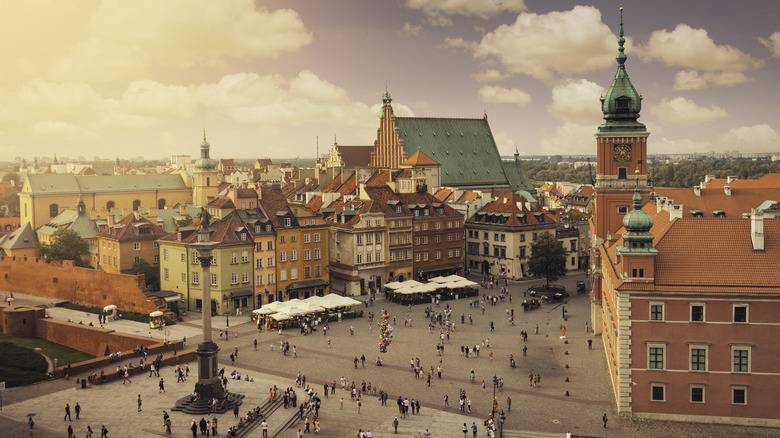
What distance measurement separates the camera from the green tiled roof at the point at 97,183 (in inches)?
4724

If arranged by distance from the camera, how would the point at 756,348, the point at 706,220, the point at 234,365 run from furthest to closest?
the point at 234,365
the point at 706,220
the point at 756,348

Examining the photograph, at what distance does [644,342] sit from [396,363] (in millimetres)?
20505

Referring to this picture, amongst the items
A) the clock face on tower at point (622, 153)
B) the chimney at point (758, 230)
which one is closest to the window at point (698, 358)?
the chimney at point (758, 230)

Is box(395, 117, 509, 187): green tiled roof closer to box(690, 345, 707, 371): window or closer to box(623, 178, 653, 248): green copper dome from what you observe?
box(623, 178, 653, 248): green copper dome

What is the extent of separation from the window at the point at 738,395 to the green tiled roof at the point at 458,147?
79013mm

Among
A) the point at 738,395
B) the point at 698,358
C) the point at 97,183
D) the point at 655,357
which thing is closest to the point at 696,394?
the point at 698,358

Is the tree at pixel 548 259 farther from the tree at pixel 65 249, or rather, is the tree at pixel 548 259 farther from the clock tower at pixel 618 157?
the tree at pixel 65 249

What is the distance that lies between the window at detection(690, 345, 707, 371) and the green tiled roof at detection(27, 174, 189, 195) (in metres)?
105

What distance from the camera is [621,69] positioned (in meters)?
68.3

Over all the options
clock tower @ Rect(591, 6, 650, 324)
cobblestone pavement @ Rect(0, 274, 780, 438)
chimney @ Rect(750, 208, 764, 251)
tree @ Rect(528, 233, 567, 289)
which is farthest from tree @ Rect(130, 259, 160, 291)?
chimney @ Rect(750, 208, 764, 251)

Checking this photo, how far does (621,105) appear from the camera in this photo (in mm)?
67375

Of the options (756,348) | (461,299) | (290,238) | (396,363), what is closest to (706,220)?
(756,348)

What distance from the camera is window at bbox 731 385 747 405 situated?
4312cm

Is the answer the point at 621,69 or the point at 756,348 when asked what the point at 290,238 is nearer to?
the point at 621,69
